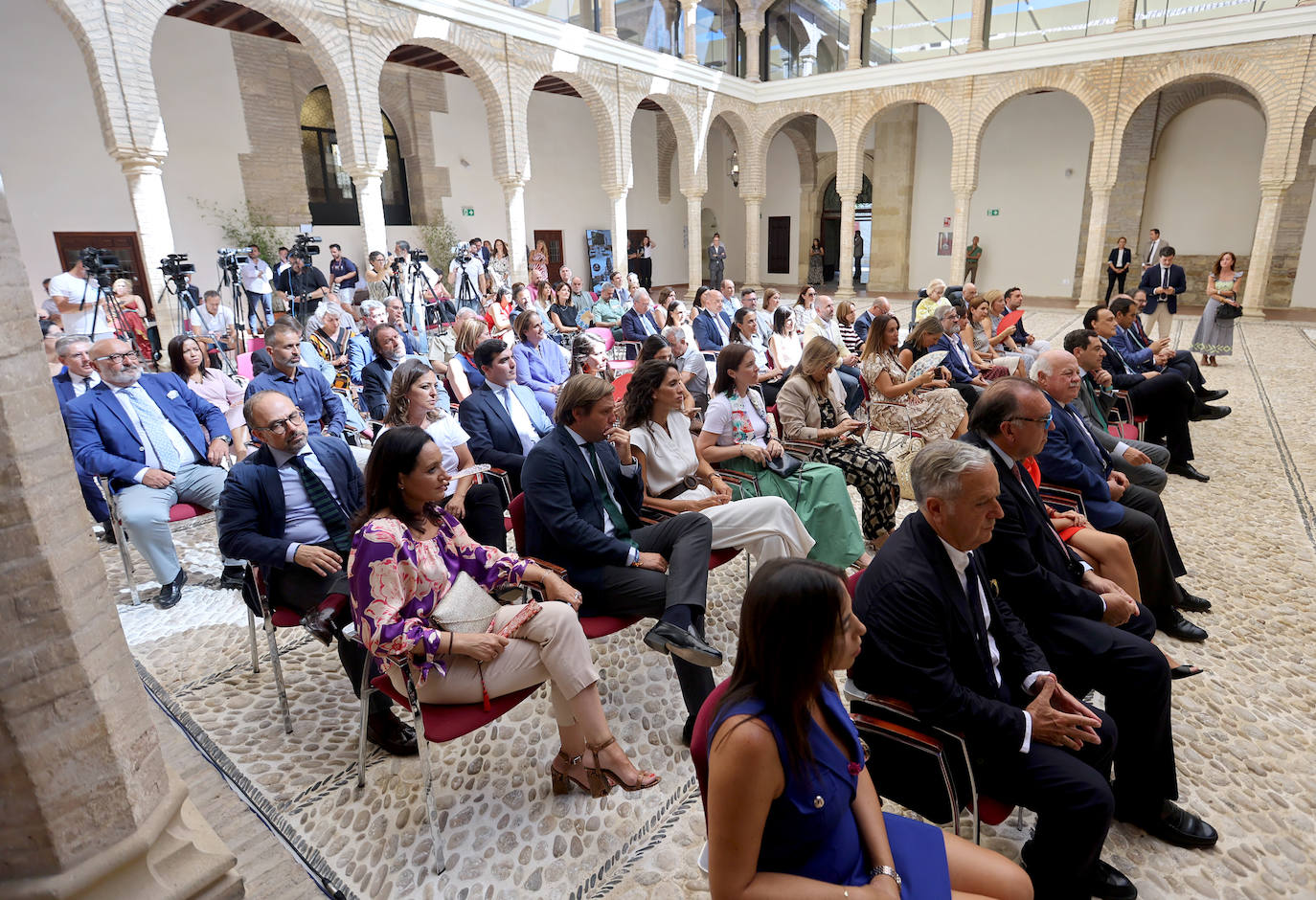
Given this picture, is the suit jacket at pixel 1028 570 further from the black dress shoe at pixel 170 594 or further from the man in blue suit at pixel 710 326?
the man in blue suit at pixel 710 326

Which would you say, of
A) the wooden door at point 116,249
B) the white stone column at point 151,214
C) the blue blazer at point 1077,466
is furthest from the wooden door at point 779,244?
the blue blazer at point 1077,466

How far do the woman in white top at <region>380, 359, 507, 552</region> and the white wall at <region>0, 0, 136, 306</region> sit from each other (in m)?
9.28

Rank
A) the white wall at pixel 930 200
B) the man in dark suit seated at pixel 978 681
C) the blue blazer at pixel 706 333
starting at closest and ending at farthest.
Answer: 1. the man in dark suit seated at pixel 978 681
2. the blue blazer at pixel 706 333
3. the white wall at pixel 930 200

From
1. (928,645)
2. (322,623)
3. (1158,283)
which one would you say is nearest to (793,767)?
(928,645)

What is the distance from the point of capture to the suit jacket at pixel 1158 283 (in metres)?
9.88

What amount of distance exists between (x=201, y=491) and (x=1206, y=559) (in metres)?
5.43

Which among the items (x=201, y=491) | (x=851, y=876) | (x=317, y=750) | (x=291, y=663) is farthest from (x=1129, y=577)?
(x=201, y=491)

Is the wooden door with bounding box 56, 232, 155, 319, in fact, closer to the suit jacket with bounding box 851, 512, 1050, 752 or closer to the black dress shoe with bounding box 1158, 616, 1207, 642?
the suit jacket with bounding box 851, 512, 1050, 752

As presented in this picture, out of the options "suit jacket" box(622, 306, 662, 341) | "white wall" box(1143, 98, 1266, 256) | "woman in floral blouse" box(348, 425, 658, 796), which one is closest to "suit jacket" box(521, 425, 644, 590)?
"woman in floral blouse" box(348, 425, 658, 796)

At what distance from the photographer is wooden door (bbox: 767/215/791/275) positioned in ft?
68.6

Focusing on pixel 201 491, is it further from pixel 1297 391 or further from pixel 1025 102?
pixel 1025 102

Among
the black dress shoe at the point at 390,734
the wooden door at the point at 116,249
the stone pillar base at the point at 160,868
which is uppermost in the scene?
the wooden door at the point at 116,249

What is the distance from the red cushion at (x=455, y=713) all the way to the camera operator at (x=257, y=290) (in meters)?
9.32

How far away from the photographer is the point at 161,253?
27.9 ft
